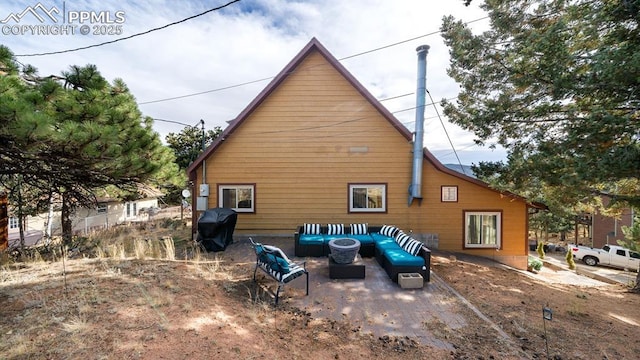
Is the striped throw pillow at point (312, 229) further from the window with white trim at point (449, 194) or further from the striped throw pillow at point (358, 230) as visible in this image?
the window with white trim at point (449, 194)

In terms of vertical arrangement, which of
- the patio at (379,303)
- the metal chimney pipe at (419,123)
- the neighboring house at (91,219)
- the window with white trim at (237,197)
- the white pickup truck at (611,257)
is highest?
the metal chimney pipe at (419,123)

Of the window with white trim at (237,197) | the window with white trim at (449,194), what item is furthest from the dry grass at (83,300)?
the window with white trim at (449,194)

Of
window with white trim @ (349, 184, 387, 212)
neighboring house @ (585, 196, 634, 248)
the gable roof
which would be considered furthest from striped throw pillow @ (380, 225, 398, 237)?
neighboring house @ (585, 196, 634, 248)

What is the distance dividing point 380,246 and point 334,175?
12.1 feet

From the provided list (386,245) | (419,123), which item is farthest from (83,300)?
(419,123)

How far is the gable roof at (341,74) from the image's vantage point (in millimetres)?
9594

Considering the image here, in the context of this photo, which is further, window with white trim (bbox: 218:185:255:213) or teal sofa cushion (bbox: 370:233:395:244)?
window with white trim (bbox: 218:185:255:213)

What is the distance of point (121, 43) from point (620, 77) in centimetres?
1151

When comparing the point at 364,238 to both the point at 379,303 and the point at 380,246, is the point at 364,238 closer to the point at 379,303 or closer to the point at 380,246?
the point at 380,246

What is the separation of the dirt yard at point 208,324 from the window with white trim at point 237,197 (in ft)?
14.0

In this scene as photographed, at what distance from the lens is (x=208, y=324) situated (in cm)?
346

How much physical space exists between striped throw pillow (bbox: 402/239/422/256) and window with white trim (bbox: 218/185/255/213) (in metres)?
6.00

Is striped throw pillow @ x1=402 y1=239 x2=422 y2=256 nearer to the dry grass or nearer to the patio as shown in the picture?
the patio

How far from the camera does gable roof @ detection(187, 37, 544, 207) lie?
959cm
